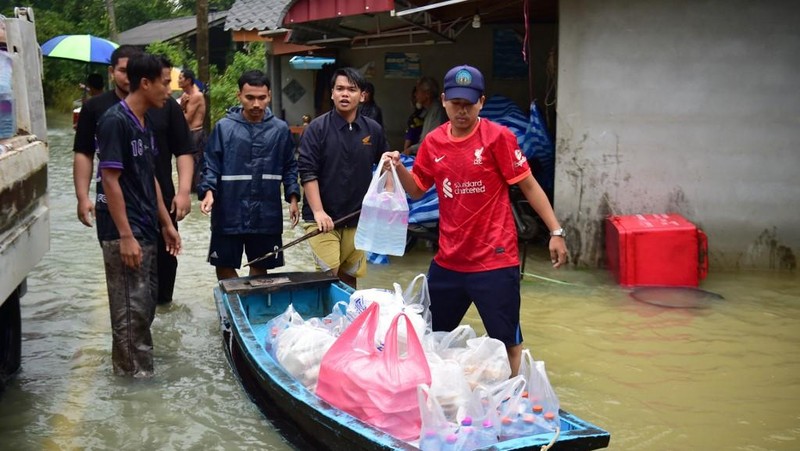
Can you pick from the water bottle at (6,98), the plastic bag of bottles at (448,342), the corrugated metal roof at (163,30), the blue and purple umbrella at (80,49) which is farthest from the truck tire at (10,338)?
the corrugated metal roof at (163,30)

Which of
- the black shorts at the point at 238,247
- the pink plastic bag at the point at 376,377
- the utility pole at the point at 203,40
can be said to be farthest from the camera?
the utility pole at the point at 203,40

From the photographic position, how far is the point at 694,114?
330 inches

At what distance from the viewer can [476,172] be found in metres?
4.69

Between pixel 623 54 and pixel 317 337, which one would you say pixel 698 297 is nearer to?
pixel 623 54

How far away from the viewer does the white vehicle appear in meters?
4.54

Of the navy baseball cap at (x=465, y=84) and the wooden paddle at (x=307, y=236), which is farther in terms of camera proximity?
the wooden paddle at (x=307, y=236)

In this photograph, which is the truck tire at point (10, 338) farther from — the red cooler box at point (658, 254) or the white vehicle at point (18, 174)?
the red cooler box at point (658, 254)

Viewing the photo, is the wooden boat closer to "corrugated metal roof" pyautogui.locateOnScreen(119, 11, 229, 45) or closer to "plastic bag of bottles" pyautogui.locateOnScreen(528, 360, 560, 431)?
"plastic bag of bottles" pyautogui.locateOnScreen(528, 360, 560, 431)

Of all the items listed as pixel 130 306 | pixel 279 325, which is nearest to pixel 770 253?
pixel 279 325

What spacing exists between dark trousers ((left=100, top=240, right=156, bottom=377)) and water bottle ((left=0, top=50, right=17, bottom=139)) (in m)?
0.88

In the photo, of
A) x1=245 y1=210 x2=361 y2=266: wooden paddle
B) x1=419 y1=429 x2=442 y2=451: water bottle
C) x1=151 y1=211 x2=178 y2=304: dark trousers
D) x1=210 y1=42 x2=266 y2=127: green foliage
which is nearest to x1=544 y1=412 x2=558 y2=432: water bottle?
x1=419 y1=429 x2=442 y2=451: water bottle

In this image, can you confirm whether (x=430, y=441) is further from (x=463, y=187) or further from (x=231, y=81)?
(x=231, y=81)

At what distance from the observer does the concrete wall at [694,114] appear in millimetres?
8250

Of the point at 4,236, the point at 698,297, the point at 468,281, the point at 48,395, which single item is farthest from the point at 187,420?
the point at 698,297
